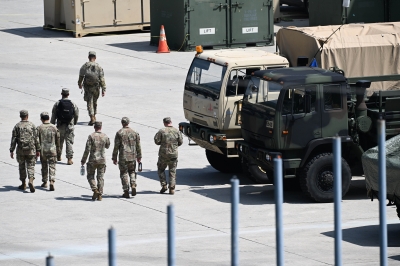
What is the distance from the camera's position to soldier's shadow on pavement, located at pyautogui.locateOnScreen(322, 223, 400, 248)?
47.0ft

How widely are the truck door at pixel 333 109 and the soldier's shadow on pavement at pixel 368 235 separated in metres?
1.90

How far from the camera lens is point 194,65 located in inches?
717

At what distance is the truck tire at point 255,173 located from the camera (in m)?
17.9

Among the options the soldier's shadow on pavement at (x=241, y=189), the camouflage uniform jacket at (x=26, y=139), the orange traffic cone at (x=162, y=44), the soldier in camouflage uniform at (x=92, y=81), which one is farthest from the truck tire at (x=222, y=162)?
the orange traffic cone at (x=162, y=44)

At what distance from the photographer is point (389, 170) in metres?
13.9

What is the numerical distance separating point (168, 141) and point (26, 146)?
2433mm

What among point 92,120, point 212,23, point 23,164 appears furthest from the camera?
point 212,23

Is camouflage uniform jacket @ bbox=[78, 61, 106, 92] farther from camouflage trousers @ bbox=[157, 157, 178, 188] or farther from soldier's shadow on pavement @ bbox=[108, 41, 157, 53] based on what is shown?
soldier's shadow on pavement @ bbox=[108, 41, 157, 53]

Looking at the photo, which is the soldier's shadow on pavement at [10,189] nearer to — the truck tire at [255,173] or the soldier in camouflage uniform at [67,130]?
the soldier in camouflage uniform at [67,130]

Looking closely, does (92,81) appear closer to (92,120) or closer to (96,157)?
(92,120)

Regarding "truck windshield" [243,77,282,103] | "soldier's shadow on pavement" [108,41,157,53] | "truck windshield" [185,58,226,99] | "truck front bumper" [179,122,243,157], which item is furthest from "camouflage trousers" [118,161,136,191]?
"soldier's shadow on pavement" [108,41,157,53]

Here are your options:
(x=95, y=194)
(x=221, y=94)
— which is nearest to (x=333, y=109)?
(x=221, y=94)

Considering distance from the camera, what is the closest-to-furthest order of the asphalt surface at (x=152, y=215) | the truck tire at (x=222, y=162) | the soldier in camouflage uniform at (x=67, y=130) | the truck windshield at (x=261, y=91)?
the asphalt surface at (x=152, y=215)
the truck windshield at (x=261, y=91)
the truck tire at (x=222, y=162)
the soldier in camouflage uniform at (x=67, y=130)

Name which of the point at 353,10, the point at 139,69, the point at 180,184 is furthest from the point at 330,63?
the point at 353,10
